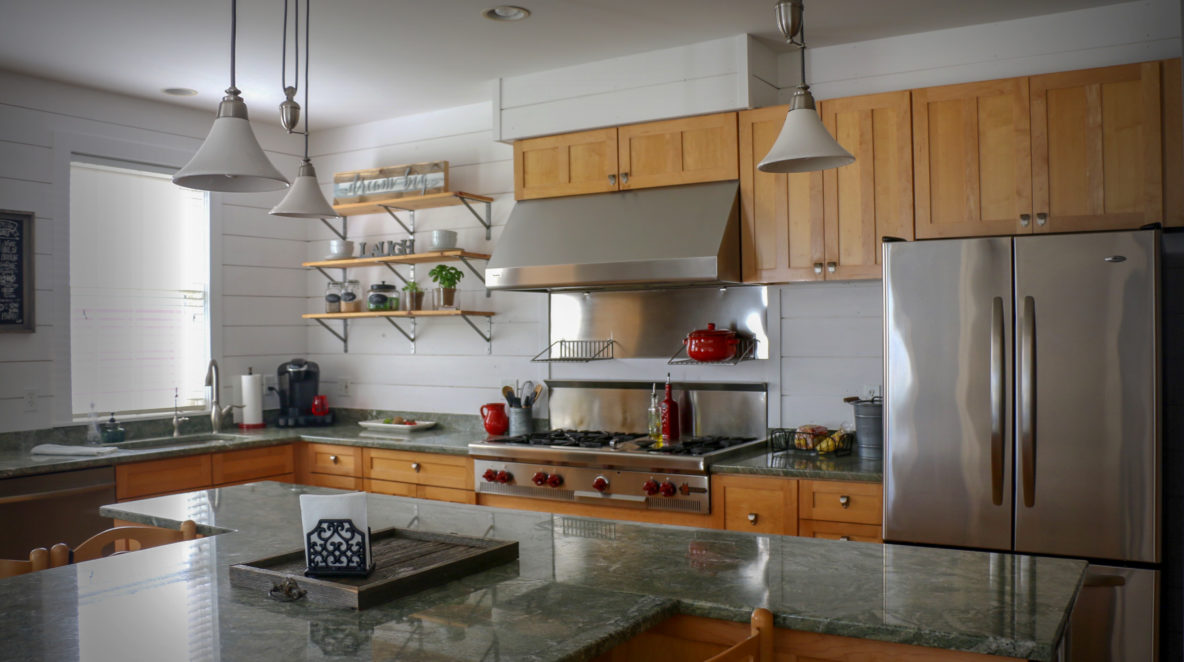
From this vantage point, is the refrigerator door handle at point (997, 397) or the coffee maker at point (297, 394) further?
the coffee maker at point (297, 394)

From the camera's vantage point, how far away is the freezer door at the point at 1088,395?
288 centimetres

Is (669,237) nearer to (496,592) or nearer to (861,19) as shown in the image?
(861,19)

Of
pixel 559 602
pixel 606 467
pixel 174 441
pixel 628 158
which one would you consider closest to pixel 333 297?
pixel 174 441

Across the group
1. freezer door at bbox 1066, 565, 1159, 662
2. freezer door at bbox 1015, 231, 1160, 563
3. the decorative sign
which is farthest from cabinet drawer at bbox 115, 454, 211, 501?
freezer door at bbox 1066, 565, 1159, 662

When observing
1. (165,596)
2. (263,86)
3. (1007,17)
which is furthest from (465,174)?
(165,596)

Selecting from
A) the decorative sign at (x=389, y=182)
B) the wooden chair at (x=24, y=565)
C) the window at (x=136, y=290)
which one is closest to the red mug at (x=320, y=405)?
the window at (x=136, y=290)

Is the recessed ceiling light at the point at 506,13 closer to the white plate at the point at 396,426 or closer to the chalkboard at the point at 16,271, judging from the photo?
the white plate at the point at 396,426

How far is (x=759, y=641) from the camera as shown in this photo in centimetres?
152

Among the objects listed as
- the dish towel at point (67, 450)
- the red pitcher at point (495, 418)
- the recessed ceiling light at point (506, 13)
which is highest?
the recessed ceiling light at point (506, 13)

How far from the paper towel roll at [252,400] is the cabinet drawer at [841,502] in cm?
319

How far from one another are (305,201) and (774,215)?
204cm

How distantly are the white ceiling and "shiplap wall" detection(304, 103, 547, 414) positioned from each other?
1.67ft

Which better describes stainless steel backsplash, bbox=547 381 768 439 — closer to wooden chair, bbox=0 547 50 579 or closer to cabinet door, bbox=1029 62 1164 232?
cabinet door, bbox=1029 62 1164 232

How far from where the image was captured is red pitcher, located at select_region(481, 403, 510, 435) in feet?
15.0
